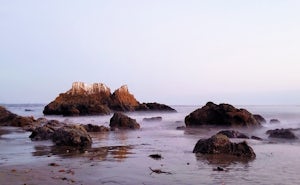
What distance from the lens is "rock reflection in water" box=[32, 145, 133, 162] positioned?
13900 millimetres

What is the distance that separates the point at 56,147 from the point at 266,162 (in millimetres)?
8468

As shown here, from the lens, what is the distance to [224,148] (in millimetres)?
14805

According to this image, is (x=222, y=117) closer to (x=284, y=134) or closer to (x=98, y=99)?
(x=284, y=134)

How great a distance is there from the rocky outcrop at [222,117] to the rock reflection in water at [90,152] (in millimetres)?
17906

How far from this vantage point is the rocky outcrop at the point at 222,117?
33188mm

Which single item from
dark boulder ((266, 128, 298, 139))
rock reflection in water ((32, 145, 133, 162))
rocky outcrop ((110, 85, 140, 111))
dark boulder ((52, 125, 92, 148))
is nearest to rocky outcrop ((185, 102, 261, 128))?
dark boulder ((266, 128, 298, 139))

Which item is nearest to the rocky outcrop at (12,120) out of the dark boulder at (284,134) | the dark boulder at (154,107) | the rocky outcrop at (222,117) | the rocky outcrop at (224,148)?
the rocky outcrop at (222,117)

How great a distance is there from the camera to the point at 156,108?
95062 millimetres

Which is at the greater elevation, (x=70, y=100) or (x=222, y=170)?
(x=70, y=100)

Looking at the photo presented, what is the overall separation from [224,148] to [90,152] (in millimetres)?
4984

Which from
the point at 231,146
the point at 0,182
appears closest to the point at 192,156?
the point at 231,146

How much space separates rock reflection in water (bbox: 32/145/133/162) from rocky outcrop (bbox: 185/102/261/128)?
1791cm

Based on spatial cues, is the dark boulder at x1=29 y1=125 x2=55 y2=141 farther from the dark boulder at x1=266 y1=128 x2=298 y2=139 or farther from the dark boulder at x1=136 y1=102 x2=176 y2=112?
the dark boulder at x1=136 y1=102 x2=176 y2=112

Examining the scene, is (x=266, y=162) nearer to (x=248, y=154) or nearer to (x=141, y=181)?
(x=248, y=154)
